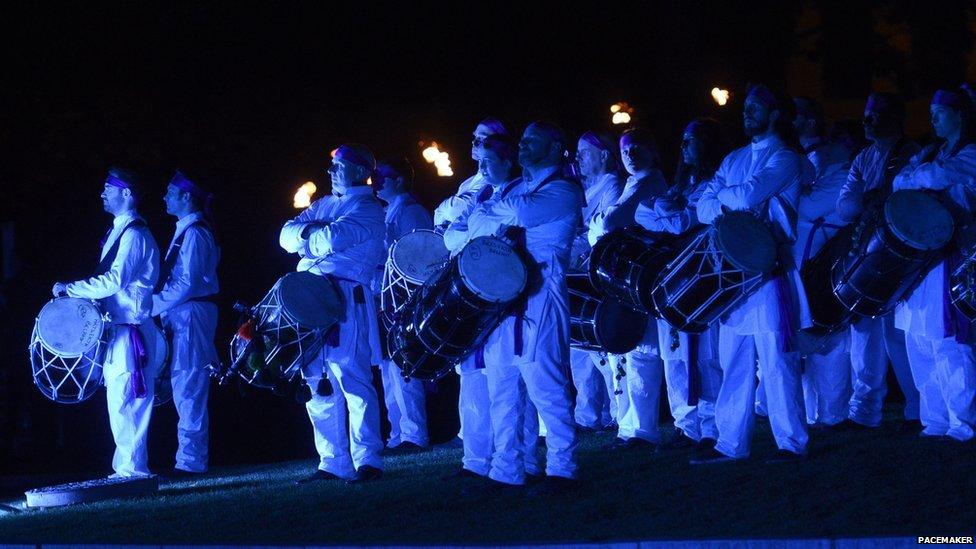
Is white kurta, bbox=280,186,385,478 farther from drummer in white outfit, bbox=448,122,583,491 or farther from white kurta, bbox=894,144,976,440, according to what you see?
white kurta, bbox=894,144,976,440

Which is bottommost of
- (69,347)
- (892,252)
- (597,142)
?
(69,347)

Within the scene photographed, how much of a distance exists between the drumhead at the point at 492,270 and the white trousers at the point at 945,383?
7.18ft

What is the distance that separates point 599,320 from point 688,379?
22.6 inches

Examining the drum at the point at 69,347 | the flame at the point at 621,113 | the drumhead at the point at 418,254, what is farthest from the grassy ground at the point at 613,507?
the flame at the point at 621,113

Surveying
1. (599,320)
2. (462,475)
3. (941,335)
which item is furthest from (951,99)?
(462,475)

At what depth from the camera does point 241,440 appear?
39.1 feet

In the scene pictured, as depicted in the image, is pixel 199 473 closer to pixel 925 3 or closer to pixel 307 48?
pixel 307 48

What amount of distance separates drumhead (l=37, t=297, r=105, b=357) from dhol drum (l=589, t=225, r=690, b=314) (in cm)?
301

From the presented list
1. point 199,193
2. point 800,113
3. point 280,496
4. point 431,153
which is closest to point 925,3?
point 431,153

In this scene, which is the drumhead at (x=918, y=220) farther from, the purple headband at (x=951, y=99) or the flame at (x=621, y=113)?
the flame at (x=621, y=113)

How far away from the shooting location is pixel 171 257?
9.41 metres

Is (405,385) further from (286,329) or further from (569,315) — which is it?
(569,315)

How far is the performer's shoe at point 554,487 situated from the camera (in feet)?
23.2

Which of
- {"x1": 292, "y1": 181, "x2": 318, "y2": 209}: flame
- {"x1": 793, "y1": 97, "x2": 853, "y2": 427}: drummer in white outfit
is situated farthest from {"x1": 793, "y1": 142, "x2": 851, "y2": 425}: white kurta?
{"x1": 292, "y1": 181, "x2": 318, "y2": 209}: flame
